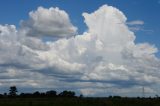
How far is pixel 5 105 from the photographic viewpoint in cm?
9069

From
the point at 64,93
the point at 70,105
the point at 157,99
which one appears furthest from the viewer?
the point at 64,93

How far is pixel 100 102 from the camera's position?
3661 inches

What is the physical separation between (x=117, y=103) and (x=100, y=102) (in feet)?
12.4

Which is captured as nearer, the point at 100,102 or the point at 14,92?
the point at 100,102

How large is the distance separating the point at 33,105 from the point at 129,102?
20224 mm

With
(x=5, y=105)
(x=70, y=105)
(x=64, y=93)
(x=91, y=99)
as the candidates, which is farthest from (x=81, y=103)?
(x=64, y=93)

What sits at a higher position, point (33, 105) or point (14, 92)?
point (14, 92)

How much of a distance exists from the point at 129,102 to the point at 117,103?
12.3 feet

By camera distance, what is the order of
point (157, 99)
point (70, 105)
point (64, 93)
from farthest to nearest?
1. point (64, 93)
2. point (157, 99)
3. point (70, 105)

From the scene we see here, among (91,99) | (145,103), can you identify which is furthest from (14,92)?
(145,103)

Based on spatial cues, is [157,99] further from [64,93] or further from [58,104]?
[64,93]

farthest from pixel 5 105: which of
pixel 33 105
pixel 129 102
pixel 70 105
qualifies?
pixel 129 102

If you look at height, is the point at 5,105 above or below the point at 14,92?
below

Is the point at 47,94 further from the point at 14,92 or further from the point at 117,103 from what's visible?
the point at 117,103
